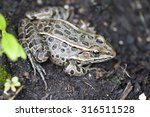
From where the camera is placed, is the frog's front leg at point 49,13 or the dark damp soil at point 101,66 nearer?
the dark damp soil at point 101,66

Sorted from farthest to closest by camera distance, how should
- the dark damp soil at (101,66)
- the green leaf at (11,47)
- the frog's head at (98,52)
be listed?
the frog's head at (98,52)
the dark damp soil at (101,66)
the green leaf at (11,47)

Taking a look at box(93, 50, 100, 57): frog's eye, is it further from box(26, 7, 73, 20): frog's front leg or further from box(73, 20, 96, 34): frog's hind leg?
box(26, 7, 73, 20): frog's front leg

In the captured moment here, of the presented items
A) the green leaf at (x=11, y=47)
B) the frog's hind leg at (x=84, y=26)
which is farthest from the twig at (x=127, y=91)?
the green leaf at (x=11, y=47)

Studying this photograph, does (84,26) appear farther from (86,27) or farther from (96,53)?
(96,53)

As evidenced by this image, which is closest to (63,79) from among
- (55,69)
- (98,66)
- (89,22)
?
(55,69)

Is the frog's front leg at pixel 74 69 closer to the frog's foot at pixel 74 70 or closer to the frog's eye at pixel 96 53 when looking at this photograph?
the frog's foot at pixel 74 70

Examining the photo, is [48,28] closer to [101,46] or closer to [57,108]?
[101,46]

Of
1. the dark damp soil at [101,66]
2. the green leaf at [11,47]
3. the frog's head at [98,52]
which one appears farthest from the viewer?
the frog's head at [98,52]

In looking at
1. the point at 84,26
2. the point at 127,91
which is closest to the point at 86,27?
the point at 84,26
